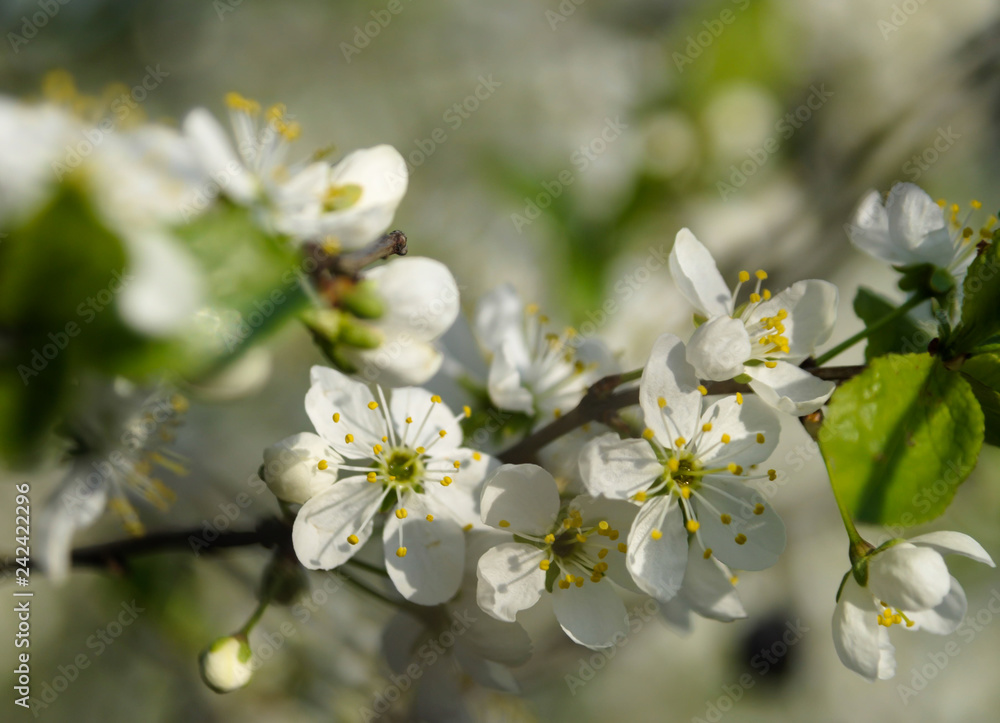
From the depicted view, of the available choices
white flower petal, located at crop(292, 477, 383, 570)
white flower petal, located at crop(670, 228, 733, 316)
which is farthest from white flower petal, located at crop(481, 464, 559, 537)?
white flower petal, located at crop(670, 228, 733, 316)

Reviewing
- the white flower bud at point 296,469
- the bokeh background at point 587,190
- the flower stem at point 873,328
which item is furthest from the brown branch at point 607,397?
the bokeh background at point 587,190

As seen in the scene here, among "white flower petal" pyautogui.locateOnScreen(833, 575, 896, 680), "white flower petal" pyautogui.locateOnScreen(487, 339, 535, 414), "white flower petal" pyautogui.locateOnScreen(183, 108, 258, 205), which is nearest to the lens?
"white flower petal" pyautogui.locateOnScreen(183, 108, 258, 205)

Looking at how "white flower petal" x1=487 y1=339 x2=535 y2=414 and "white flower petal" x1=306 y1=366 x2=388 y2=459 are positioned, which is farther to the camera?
"white flower petal" x1=487 y1=339 x2=535 y2=414

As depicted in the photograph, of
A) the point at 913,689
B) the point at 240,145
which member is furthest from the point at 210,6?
the point at 913,689

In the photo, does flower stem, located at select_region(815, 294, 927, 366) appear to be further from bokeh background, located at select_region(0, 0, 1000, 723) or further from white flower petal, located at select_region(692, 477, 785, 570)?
bokeh background, located at select_region(0, 0, 1000, 723)

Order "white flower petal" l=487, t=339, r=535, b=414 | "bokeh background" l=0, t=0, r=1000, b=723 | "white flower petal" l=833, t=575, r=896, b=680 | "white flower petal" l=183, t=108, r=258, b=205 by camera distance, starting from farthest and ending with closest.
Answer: "bokeh background" l=0, t=0, r=1000, b=723 < "white flower petal" l=487, t=339, r=535, b=414 < "white flower petal" l=833, t=575, r=896, b=680 < "white flower petal" l=183, t=108, r=258, b=205

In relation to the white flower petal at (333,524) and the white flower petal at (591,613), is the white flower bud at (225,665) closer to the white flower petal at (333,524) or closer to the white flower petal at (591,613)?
the white flower petal at (333,524)

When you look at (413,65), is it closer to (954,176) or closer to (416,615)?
(954,176)
